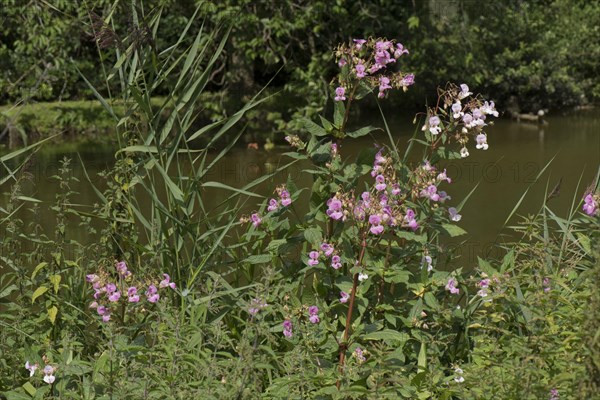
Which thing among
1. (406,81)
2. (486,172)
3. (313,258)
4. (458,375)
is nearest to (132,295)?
(313,258)

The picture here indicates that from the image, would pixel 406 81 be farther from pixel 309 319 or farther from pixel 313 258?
pixel 309 319

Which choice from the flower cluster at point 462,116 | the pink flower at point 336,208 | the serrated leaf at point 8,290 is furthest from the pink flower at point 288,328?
the serrated leaf at point 8,290

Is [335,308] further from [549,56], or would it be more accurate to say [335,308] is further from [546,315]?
[549,56]

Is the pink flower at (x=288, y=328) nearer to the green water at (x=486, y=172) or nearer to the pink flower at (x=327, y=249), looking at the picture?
the pink flower at (x=327, y=249)

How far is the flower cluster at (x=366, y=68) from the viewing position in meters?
3.20

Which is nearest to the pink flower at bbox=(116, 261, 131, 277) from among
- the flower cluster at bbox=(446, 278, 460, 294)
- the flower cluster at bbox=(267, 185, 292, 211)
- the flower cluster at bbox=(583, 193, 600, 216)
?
the flower cluster at bbox=(267, 185, 292, 211)

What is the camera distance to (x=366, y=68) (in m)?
3.25

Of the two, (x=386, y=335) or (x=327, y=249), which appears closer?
(x=386, y=335)

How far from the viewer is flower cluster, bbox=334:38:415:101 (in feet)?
10.5

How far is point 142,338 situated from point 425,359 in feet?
2.90

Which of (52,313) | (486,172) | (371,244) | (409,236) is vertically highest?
(409,236)

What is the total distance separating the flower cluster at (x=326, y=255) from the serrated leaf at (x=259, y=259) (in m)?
0.26

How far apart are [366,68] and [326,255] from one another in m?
0.66

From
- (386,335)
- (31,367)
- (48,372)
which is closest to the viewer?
(48,372)
